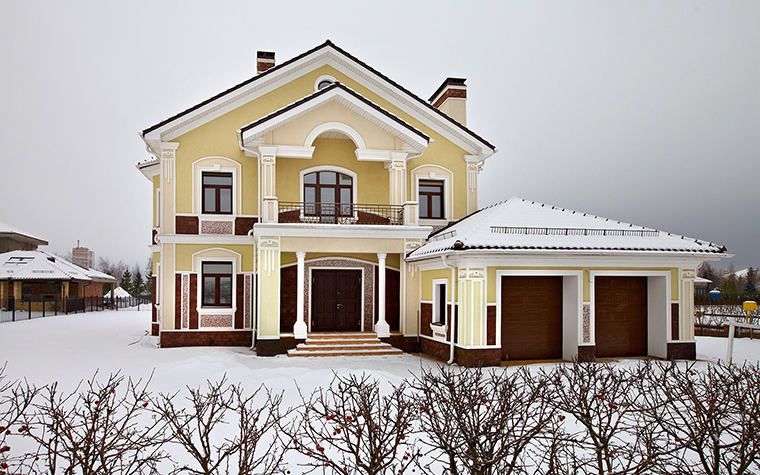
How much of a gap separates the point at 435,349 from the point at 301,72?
34.0 ft

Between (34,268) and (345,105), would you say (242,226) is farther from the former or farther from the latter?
(34,268)

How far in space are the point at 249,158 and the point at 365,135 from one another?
157 inches

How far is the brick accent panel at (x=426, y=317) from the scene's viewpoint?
15.4m

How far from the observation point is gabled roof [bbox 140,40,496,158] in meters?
16.5

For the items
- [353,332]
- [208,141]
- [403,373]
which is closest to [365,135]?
[208,141]

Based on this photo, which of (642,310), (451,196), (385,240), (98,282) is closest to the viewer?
(642,310)

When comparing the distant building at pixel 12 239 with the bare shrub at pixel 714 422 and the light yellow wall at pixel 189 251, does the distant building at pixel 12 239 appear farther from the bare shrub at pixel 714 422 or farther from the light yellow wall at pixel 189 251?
the bare shrub at pixel 714 422

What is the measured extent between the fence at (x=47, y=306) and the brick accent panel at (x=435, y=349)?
21.3 meters

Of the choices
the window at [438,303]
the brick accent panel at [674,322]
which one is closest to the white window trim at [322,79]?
the window at [438,303]

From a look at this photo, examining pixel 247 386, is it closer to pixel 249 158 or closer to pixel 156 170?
pixel 249 158

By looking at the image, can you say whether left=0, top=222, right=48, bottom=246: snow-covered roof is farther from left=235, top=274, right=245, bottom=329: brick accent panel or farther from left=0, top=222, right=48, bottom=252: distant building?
left=235, top=274, right=245, bottom=329: brick accent panel

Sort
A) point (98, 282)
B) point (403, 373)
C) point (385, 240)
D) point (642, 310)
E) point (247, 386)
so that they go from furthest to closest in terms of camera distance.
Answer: point (98, 282), point (385, 240), point (642, 310), point (403, 373), point (247, 386)

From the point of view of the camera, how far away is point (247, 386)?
10.2 meters

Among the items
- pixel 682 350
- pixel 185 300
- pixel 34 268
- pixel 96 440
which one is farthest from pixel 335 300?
pixel 34 268
